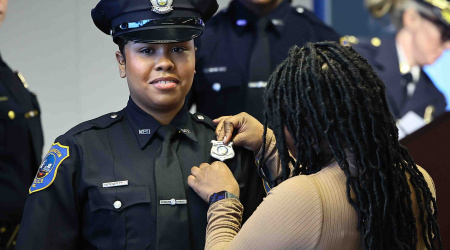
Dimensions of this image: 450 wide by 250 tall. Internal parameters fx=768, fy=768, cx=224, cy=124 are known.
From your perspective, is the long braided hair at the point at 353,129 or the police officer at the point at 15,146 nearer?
the long braided hair at the point at 353,129

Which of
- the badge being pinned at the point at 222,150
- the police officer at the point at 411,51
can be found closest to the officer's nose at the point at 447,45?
the police officer at the point at 411,51

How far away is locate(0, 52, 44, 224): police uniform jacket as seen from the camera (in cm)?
273

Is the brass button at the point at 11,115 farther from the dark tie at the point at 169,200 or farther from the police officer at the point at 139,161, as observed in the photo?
the dark tie at the point at 169,200

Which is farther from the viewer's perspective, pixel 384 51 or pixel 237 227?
pixel 384 51

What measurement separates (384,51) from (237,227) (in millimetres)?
2292

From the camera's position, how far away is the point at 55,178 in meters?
1.76

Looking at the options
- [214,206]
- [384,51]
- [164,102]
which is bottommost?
[384,51]

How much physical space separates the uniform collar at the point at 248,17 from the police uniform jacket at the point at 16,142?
0.86 meters

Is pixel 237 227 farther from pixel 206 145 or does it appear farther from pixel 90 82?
pixel 90 82

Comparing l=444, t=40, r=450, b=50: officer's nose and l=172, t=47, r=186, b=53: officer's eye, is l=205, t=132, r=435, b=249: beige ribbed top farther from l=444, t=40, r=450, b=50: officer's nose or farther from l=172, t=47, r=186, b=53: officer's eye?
l=444, t=40, r=450, b=50: officer's nose

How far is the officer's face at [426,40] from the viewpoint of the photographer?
3820 millimetres

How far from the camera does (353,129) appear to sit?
1.53 meters

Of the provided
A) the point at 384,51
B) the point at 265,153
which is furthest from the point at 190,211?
the point at 384,51

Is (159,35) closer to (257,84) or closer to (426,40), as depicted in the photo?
(257,84)
